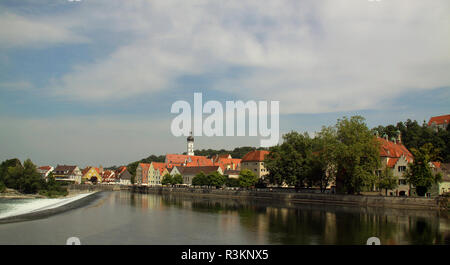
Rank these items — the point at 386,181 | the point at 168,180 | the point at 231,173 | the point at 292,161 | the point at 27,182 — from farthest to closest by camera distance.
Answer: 1. the point at 168,180
2. the point at 231,173
3. the point at 27,182
4. the point at 292,161
5. the point at 386,181

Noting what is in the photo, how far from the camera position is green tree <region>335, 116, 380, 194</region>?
49819 mm

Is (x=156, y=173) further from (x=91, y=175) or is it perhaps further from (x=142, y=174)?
(x=91, y=175)

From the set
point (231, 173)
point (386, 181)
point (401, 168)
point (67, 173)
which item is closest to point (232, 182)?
point (231, 173)

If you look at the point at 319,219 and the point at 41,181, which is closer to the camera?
the point at 319,219

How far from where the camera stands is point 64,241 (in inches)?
985

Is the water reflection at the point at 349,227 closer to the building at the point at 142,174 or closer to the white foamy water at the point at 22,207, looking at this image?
the white foamy water at the point at 22,207

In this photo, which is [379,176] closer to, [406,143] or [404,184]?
[404,184]

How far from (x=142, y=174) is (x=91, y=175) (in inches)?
1476

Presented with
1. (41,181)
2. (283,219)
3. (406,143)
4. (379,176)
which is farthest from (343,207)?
(41,181)

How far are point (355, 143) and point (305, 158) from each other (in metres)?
15.4

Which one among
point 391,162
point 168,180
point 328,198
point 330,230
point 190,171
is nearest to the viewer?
point 330,230

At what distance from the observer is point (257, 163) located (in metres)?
91.6

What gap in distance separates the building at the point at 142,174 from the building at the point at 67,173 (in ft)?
89.8

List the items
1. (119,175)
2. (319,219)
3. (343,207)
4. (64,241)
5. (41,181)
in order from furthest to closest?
(119,175)
(41,181)
(343,207)
(319,219)
(64,241)
